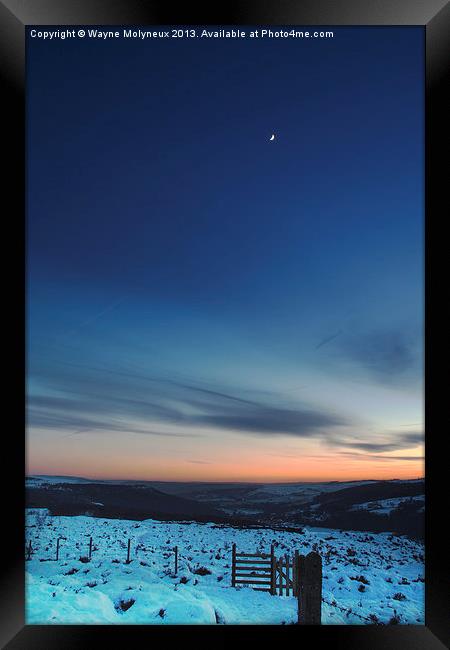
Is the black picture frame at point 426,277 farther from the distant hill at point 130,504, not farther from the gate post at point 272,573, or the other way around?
the distant hill at point 130,504

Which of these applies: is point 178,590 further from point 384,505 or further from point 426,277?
point 426,277

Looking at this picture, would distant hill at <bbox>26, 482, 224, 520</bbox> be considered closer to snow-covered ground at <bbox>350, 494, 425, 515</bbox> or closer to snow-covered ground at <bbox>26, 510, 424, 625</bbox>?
snow-covered ground at <bbox>26, 510, 424, 625</bbox>

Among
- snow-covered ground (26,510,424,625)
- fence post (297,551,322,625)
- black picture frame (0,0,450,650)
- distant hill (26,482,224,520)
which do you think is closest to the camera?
black picture frame (0,0,450,650)

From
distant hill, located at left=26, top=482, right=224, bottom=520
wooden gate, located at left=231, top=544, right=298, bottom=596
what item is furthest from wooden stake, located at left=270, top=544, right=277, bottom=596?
distant hill, located at left=26, top=482, right=224, bottom=520

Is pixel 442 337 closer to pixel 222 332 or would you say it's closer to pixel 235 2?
pixel 222 332

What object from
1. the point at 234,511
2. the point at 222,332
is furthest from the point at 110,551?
the point at 222,332

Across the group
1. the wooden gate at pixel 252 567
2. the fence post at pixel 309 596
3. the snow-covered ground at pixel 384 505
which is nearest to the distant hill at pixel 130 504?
the wooden gate at pixel 252 567

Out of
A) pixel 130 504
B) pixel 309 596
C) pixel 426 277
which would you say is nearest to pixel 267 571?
pixel 309 596
